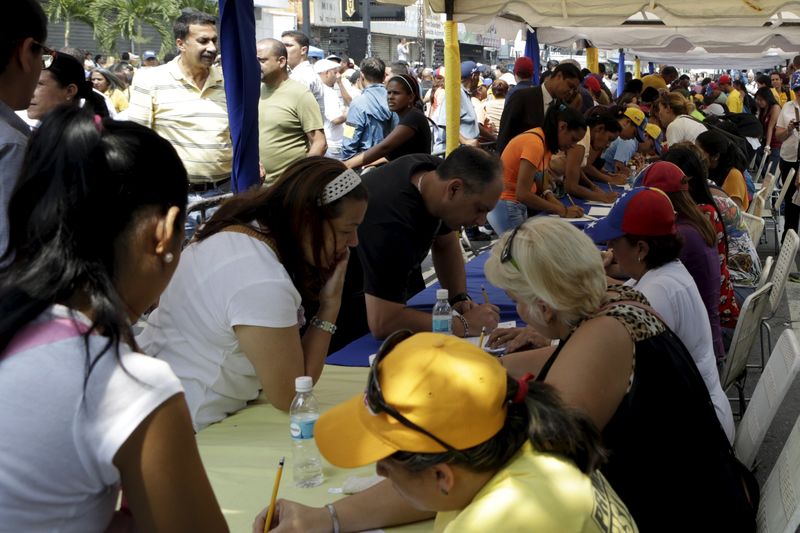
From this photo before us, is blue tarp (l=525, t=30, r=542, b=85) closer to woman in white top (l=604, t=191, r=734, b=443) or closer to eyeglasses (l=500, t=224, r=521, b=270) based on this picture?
woman in white top (l=604, t=191, r=734, b=443)

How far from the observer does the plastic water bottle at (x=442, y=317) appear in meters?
3.14

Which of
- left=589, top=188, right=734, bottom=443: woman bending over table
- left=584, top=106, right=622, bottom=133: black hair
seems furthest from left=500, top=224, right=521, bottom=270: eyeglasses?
left=584, top=106, right=622, bottom=133: black hair

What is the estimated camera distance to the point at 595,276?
205 centimetres

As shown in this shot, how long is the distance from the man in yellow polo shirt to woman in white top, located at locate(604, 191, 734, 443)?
291 centimetres

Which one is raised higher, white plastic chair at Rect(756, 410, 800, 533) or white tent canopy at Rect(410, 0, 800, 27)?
white tent canopy at Rect(410, 0, 800, 27)

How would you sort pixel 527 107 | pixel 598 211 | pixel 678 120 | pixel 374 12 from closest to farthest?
1. pixel 598 211
2. pixel 527 107
3. pixel 678 120
4. pixel 374 12

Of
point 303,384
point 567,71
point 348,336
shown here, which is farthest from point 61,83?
point 567,71

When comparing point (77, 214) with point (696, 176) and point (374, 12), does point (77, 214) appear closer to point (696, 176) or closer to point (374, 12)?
point (696, 176)

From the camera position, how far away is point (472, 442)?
1242mm

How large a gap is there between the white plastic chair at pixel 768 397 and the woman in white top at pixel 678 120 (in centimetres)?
506

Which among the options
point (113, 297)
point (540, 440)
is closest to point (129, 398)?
point (113, 297)

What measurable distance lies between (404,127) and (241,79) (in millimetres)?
2462

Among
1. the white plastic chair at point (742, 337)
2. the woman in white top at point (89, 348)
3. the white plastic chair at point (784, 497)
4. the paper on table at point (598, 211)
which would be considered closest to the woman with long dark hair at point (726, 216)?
the white plastic chair at point (742, 337)

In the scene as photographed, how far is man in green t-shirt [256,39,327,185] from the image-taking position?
18.0 ft
